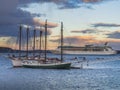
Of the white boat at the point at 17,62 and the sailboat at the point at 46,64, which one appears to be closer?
the sailboat at the point at 46,64

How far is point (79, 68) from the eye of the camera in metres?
129

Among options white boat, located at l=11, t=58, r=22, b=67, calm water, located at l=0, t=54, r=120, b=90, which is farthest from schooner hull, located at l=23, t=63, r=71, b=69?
white boat, located at l=11, t=58, r=22, b=67

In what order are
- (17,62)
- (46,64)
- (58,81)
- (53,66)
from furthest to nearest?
(17,62), (46,64), (53,66), (58,81)

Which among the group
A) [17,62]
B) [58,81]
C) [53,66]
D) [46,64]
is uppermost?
[17,62]

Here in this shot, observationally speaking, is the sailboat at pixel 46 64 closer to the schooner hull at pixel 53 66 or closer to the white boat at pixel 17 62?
the schooner hull at pixel 53 66

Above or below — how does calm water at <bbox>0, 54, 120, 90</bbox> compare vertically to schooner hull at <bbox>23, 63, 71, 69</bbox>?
below

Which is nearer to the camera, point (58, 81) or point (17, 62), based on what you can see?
point (58, 81)

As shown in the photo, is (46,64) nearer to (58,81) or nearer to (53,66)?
(53,66)

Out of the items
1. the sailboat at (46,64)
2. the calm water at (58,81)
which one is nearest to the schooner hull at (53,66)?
the sailboat at (46,64)

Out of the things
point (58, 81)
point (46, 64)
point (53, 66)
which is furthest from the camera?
point (46, 64)

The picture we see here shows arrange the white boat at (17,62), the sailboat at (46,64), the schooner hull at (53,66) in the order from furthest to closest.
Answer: the white boat at (17,62)
the sailboat at (46,64)
the schooner hull at (53,66)

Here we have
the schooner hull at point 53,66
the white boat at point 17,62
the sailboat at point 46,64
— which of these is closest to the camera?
the schooner hull at point 53,66

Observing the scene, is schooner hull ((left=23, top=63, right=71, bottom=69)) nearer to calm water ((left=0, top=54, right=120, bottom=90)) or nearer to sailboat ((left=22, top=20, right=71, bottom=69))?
sailboat ((left=22, top=20, right=71, bottom=69))

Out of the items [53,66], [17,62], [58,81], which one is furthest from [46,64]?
[58,81]
